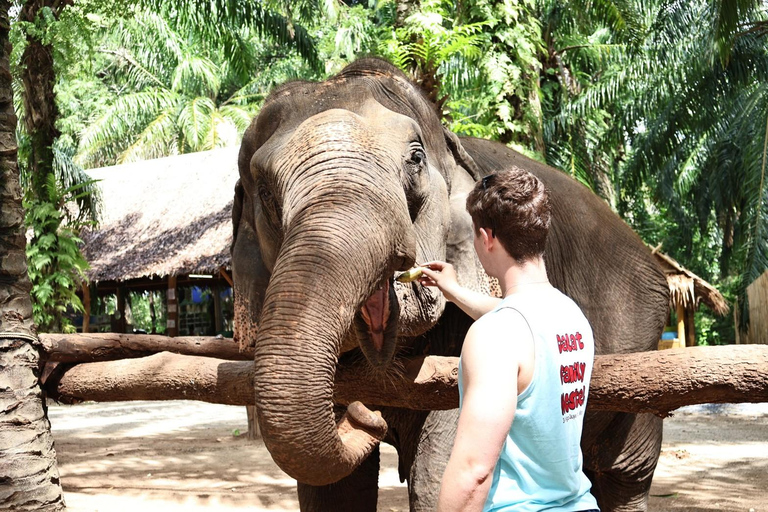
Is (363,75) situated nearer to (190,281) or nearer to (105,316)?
(190,281)

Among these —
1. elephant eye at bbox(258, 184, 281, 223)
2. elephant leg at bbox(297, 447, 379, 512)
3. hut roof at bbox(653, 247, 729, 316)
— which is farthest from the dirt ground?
hut roof at bbox(653, 247, 729, 316)

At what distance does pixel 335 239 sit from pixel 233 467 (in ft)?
24.5

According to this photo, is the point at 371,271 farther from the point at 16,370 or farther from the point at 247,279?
the point at 16,370

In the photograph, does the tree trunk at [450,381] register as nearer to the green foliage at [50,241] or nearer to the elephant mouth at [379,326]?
the elephant mouth at [379,326]

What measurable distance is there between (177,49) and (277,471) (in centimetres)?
2279

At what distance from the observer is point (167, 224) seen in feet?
60.4

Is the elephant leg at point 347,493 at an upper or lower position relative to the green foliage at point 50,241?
lower

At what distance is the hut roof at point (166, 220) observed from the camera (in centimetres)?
1716

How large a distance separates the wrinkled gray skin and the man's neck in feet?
1.91

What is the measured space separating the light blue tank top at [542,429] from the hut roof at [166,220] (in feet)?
47.0

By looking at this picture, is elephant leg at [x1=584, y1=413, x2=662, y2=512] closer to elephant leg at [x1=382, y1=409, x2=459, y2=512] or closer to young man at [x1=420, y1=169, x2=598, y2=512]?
elephant leg at [x1=382, y1=409, x2=459, y2=512]

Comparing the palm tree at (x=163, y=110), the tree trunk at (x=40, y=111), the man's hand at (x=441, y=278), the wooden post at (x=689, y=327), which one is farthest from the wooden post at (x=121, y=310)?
the man's hand at (x=441, y=278)

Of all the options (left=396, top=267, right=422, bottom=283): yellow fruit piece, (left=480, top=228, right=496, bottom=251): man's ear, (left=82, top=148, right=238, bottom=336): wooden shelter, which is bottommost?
(left=396, top=267, right=422, bottom=283): yellow fruit piece

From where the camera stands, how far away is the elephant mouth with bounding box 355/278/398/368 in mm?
3096
